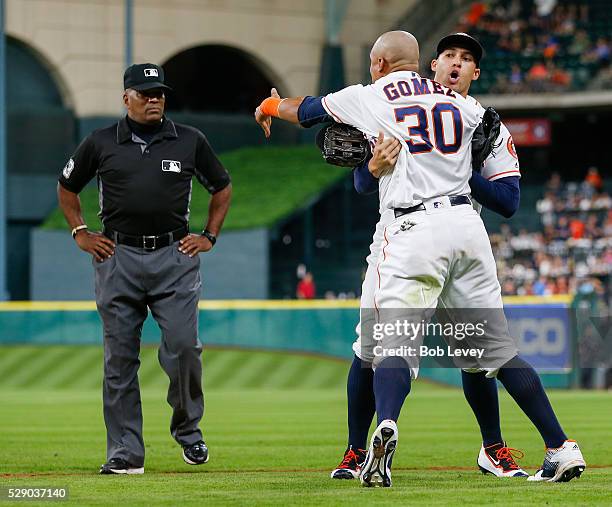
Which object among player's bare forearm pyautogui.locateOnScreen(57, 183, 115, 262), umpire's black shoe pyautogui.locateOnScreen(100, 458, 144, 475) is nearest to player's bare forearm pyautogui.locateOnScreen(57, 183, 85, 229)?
player's bare forearm pyautogui.locateOnScreen(57, 183, 115, 262)

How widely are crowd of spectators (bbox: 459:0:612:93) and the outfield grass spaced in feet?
16.3

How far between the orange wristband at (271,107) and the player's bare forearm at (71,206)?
134 cm

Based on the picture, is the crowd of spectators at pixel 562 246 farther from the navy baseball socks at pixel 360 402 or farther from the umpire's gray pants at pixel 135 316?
the navy baseball socks at pixel 360 402

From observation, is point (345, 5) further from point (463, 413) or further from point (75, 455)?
point (75, 455)

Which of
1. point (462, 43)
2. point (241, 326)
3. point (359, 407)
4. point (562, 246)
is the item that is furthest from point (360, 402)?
point (562, 246)

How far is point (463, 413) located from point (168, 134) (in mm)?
6945

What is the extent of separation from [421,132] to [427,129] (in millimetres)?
32

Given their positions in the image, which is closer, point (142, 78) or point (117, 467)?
point (117, 467)

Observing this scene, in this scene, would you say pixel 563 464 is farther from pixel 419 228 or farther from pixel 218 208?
pixel 218 208

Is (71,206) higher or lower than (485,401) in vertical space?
higher

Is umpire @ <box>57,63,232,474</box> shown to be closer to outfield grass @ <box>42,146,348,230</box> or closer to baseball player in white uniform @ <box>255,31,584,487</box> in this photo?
baseball player in white uniform @ <box>255,31,584,487</box>

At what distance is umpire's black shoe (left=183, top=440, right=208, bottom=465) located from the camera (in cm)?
712

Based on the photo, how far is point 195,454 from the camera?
23.4ft

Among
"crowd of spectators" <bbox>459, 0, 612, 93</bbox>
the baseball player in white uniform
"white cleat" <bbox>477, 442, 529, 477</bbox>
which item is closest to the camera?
the baseball player in white uniform
